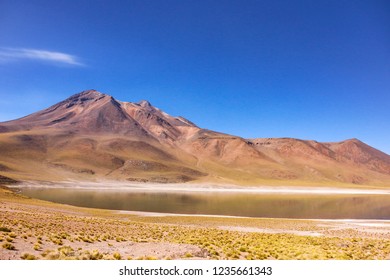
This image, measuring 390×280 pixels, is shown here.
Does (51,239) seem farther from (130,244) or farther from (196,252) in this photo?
(196,252)

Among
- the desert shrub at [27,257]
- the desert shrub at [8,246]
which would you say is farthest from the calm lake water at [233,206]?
the desert shrub at [27,257]

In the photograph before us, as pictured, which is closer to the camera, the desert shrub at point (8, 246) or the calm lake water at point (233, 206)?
the desert shrub at point (8, 246)

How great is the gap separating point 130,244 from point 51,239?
12.4 ft

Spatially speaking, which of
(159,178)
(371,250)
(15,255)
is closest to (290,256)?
(371,250)

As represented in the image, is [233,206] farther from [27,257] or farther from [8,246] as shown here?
[27,257]

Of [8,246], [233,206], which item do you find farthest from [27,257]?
[233,206]

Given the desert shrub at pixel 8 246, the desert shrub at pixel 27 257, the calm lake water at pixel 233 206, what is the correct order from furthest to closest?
the calm lake water at pixel 233 206
the desert shrub at pixel 8 246
the desert shrub at pixel 27 257

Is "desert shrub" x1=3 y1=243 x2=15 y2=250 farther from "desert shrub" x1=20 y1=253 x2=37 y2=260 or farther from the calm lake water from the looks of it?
the calm lake water

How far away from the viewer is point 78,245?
1669cm

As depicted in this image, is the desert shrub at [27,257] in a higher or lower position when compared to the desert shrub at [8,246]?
lower

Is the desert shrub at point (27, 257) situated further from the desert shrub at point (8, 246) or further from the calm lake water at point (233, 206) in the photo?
the calm lake water at point (233, 206)

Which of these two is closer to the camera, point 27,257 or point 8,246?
point 27,257

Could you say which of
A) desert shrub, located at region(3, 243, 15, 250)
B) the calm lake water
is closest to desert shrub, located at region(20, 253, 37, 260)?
desert shrub, located at region(3, 243, 15, 250)

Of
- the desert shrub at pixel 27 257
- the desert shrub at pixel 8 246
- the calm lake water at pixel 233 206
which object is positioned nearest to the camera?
the desert shrub at pixel 27 257
